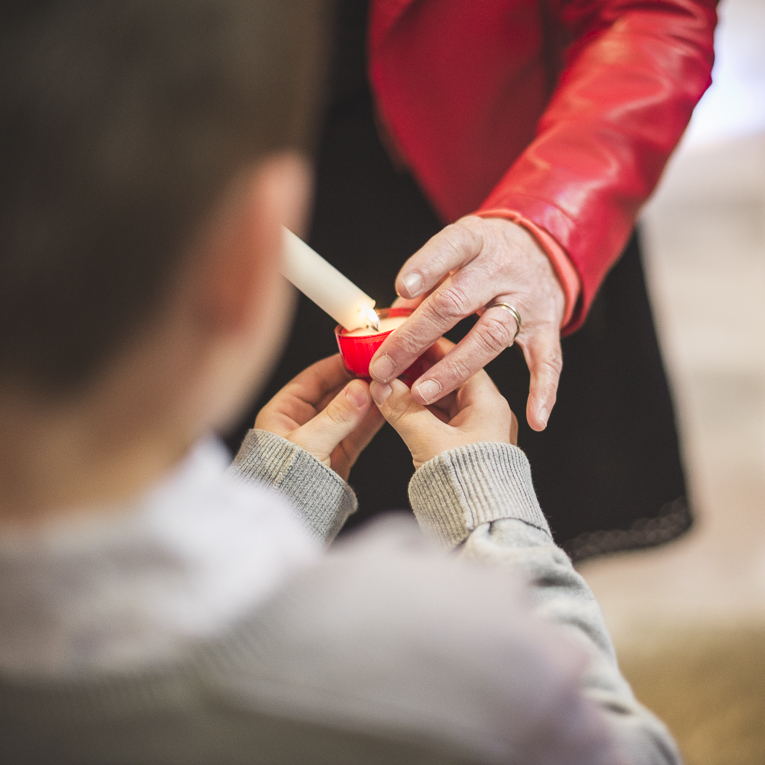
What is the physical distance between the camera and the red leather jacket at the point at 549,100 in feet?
1.88

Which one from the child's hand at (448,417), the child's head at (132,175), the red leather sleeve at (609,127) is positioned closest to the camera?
→ the child's head at (132,175)

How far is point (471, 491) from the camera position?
41 centimetres

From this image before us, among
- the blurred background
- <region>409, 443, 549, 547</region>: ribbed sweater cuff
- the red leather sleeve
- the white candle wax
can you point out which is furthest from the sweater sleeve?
the blurred background

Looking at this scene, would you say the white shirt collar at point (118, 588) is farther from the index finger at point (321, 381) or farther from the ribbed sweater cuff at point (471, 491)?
the index finger at point (321, 381)

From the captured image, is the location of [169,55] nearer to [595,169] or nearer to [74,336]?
[74,336]

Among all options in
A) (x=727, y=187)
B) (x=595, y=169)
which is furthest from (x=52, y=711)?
(x=727, y=187)

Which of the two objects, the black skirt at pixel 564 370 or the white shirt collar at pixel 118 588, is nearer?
the white shirt collar at pixel 118 588

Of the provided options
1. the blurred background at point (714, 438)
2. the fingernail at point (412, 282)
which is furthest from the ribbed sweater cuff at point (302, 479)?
the blurred background at point (714, 438)

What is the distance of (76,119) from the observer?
22 centimetres

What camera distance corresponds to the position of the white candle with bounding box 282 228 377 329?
48 cm

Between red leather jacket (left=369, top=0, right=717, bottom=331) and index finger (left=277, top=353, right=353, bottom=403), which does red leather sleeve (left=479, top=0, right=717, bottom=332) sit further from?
index finger (left=277, top=353, right=353, bottom=403)

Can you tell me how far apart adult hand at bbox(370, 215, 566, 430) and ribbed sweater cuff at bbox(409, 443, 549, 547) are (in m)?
0.07

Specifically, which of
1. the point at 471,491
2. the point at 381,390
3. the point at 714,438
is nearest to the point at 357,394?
the point at 381,390

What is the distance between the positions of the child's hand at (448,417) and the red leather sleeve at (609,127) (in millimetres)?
148
